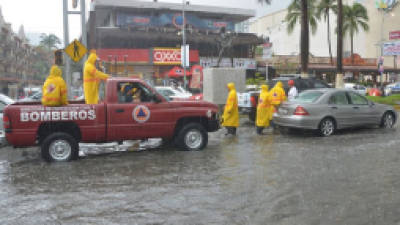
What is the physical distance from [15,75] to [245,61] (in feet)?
172

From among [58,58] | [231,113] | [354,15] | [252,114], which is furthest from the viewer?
[354,15]

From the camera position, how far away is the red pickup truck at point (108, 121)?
8.28 meters

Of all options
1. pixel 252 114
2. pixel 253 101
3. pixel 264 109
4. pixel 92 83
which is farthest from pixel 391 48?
pixel 92 83

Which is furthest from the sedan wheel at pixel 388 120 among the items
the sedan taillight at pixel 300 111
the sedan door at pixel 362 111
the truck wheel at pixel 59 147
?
the truck wheel at pixel 59 147

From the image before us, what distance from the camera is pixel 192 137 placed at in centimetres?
997

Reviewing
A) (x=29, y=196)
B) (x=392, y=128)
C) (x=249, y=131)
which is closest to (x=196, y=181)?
(x=29, y=196)

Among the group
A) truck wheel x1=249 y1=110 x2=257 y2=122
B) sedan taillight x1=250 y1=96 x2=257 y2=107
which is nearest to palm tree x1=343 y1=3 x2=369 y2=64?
truck wheel x1=249 y1=110 x2=257 y2=122

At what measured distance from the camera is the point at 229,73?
1775cm

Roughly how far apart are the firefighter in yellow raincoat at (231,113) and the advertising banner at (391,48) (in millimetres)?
26321

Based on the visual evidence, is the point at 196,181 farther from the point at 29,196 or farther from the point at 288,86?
the point at 288,86

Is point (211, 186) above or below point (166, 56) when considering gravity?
below

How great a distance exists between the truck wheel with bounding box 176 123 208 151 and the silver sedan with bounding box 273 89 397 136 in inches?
128

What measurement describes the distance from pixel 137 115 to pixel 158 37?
42.6 meters

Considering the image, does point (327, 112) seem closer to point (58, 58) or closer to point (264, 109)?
point (264, 109)
